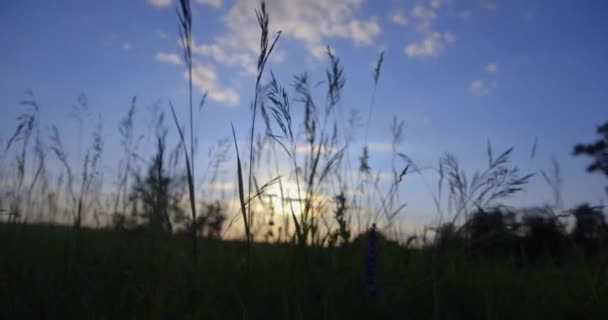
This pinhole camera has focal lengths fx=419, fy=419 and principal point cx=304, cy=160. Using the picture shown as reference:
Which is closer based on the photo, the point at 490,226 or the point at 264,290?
the point at 264,290

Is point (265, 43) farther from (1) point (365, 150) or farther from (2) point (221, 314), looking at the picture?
(1) point (365, 150)

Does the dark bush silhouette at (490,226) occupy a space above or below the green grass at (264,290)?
above

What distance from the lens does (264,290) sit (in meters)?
1.74

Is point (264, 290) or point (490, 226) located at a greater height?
point (490, 226)

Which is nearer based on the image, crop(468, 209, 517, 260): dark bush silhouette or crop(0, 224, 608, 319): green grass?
crop(0, 224, 608, 319): green grass

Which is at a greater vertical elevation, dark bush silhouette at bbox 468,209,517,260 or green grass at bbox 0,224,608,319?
dark bush silhouette at bbox 468,209,517,260

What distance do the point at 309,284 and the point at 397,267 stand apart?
643 mm

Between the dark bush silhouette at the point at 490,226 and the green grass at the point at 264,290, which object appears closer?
the green grass at the point at 264,290

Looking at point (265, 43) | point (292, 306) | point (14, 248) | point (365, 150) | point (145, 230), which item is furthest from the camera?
point (365, 150)

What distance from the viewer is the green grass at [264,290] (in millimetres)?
1406

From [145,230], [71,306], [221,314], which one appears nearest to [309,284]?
[221,314]

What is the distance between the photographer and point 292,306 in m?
1.54

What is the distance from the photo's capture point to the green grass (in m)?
1.41

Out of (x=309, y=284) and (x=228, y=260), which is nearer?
(x=309, y=284)
